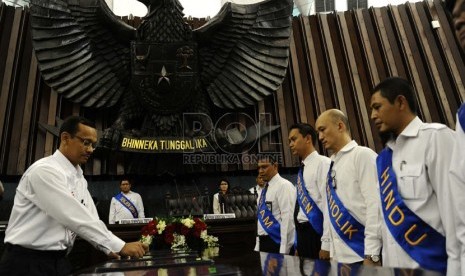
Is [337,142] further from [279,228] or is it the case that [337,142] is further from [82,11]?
[82,11]

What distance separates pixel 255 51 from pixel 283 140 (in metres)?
1.44

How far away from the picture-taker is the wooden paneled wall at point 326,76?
615 centimetres

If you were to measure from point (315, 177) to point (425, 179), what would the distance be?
141 cm

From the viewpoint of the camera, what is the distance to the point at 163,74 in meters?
5.92

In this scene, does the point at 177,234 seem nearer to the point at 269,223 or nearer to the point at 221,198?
the point at 269,223

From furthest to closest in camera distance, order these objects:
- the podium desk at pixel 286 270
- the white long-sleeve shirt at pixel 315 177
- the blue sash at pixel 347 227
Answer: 1. the white long-sleeve shirt at pixel 315 177
2. the blue sash at pixel 347 227
3. the podium desk at pixel 286 270

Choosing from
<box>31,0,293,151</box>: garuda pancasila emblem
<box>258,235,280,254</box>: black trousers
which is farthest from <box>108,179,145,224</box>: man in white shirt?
<box>258,235,280,254</box>: black trousers

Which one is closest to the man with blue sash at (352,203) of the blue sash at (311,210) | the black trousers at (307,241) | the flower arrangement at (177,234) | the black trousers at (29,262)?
the blue sash at (311,210)

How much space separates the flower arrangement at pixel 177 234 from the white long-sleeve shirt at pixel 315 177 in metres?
0.71

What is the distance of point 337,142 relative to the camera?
8.20 feet

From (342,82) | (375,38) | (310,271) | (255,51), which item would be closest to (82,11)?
(255,51)

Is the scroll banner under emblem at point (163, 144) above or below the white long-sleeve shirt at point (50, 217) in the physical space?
above

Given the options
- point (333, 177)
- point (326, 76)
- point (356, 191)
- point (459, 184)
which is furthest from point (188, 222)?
point (326, 76)

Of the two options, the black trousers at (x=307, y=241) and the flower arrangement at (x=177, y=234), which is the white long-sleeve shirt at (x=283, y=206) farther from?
the flower arrangement at (x=177, y=234)
